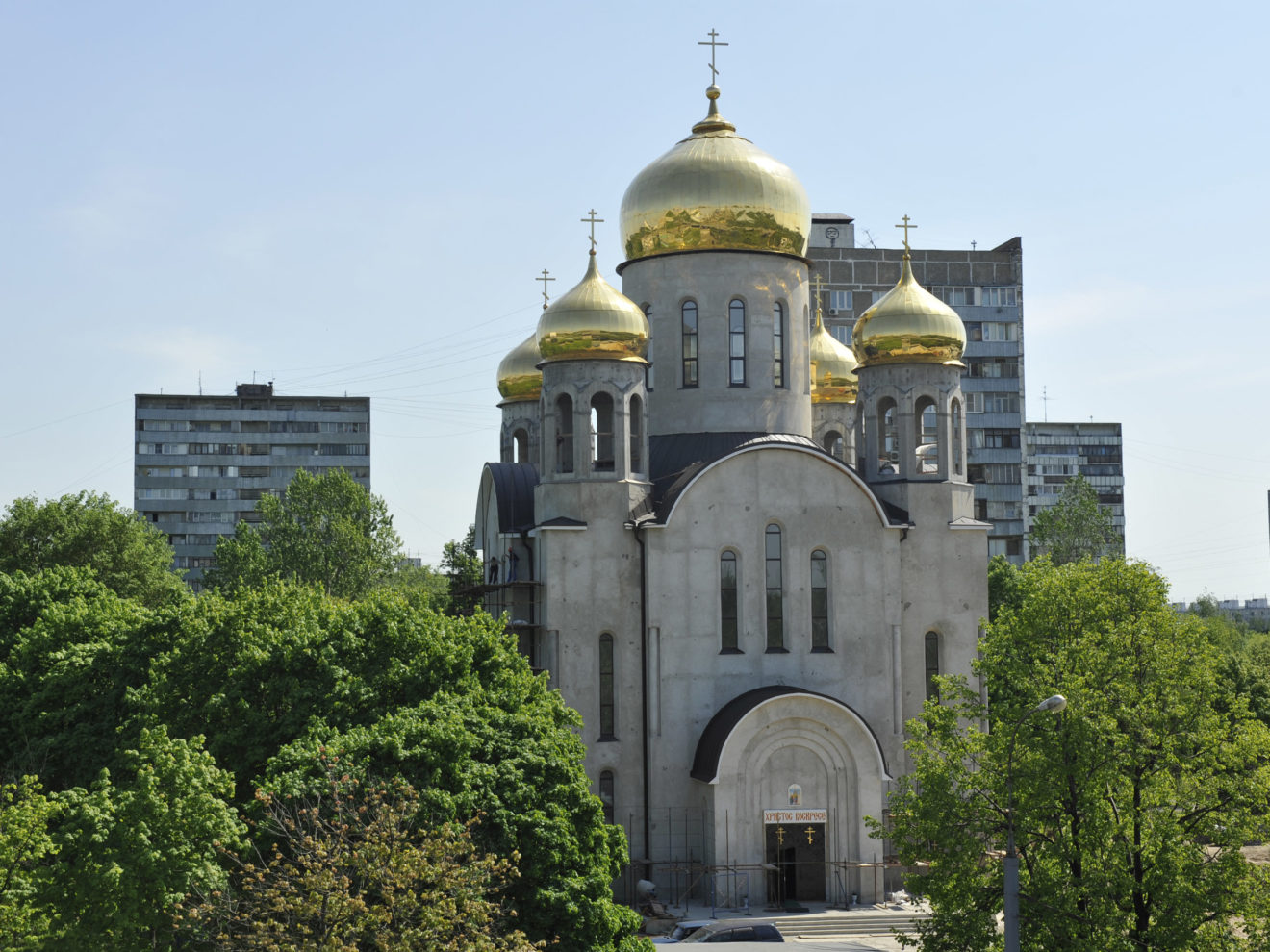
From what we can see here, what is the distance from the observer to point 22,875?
1978cm

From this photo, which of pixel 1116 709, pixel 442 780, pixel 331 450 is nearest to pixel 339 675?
pixel 442 780

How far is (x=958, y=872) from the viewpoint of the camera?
77.1 feet

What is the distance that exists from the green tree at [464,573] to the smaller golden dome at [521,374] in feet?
15.0

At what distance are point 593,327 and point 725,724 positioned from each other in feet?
28.9

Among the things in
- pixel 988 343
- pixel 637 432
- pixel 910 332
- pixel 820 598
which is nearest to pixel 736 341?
pixel 637 432

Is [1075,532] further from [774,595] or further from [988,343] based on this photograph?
[774,595]

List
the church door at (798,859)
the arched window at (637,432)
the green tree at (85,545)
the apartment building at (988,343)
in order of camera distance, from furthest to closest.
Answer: the apartment building at (988,343) → the green tree at (85,545) → the arched window at (637,432) → the church door at (798,859)

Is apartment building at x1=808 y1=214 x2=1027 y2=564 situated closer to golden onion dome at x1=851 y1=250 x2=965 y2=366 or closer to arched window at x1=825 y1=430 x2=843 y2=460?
arched window at x1=825 y1=430 x2=843 y2=460

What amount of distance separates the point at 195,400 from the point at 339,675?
6509 cm

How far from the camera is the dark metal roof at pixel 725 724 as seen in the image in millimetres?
32406

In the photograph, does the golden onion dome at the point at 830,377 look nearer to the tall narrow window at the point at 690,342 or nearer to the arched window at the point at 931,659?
the tall narrow window at the point at 690,342

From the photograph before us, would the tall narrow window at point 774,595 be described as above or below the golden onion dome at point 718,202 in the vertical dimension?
below

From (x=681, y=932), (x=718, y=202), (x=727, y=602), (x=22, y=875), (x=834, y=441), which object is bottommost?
(x=681, y=932)

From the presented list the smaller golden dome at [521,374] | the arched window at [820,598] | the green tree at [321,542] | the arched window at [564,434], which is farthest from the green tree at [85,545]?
the arched window at [820,598]
